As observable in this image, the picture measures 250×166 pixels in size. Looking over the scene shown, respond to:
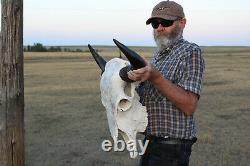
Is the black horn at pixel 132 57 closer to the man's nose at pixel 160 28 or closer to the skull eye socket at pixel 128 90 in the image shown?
the skull eye socket at pixel 128 90

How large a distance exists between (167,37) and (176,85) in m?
0.49

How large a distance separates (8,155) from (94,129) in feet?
18.0

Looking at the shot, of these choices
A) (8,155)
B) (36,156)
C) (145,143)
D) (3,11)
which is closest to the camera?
(145,143)

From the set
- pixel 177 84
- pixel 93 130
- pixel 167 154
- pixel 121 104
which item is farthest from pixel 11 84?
pixel 93 130

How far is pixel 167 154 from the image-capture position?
342cm

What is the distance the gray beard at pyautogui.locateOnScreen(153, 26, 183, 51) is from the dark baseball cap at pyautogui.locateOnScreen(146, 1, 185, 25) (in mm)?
107

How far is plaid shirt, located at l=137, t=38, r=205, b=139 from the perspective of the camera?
3.20m

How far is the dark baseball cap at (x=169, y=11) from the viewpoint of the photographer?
3307 mm

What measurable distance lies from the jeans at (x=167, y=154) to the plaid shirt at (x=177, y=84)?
90 mm

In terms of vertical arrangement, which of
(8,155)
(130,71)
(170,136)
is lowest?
(8,155)

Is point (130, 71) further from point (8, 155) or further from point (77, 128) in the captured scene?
point (77, 128)

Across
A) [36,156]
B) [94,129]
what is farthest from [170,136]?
[94,129]

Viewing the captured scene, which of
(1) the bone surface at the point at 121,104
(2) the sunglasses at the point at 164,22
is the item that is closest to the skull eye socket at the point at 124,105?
(1) the bone surface at the point at 121,104

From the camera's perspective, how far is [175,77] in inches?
128
